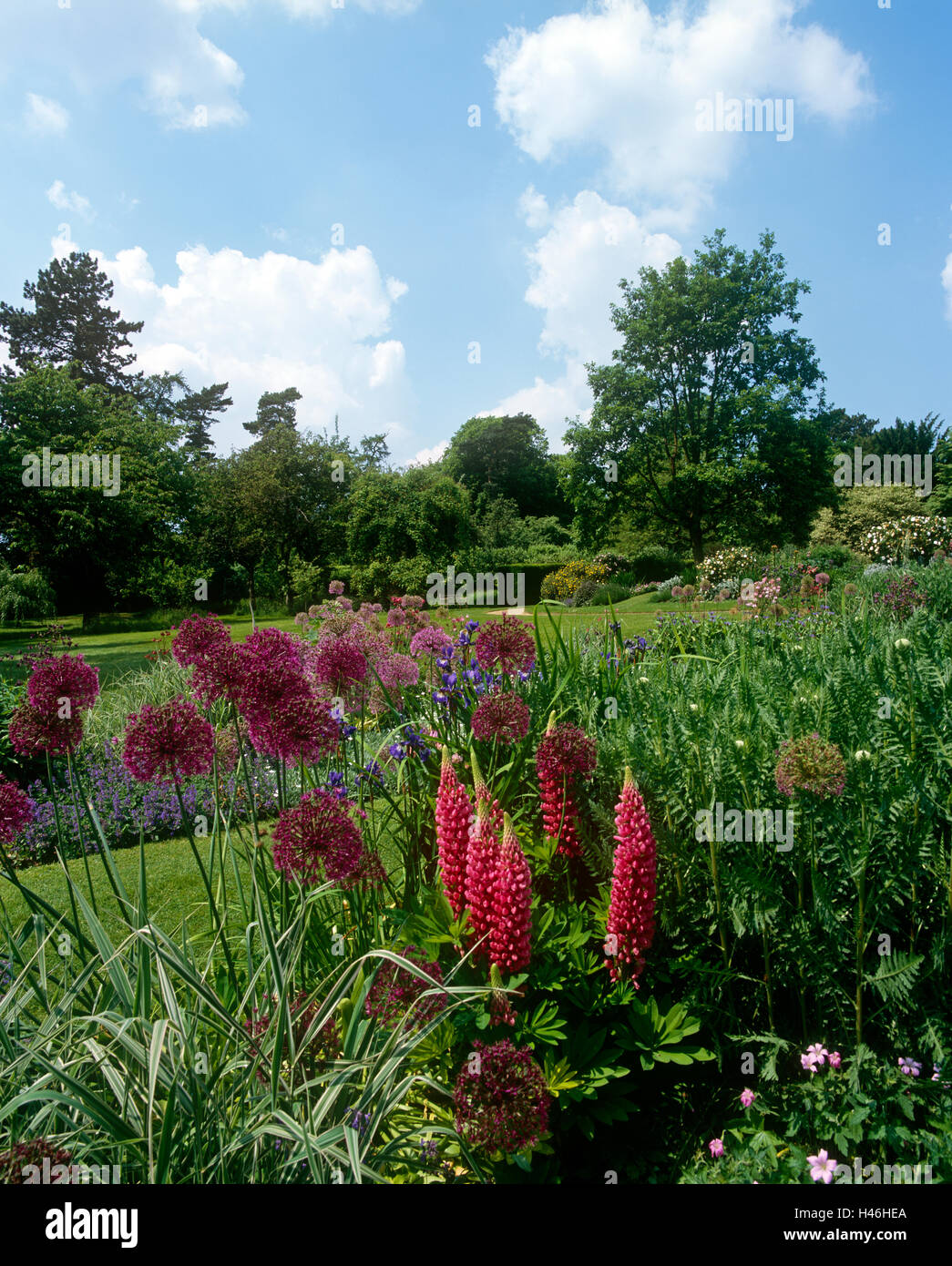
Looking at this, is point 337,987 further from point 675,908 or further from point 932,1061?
point 932,1061

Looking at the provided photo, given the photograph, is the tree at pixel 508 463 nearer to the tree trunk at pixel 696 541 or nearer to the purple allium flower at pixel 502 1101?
the tree trunk at pixel 696 541

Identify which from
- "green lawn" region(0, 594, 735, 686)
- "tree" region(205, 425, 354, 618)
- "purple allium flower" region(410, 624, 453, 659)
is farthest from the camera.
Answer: "tree" region(205, 425, 354, 618)

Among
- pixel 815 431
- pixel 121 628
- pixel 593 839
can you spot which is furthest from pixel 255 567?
pixel 593 839

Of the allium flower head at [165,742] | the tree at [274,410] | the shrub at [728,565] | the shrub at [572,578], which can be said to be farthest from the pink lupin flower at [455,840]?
the tree at [274,410]

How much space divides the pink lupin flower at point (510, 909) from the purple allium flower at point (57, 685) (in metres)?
1.33

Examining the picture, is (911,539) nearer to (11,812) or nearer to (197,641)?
(197,641)

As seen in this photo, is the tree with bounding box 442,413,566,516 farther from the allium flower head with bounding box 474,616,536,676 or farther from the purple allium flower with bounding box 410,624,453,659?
the allium flower head with bounding box 474,616,536,676

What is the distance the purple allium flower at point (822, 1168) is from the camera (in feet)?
5.99

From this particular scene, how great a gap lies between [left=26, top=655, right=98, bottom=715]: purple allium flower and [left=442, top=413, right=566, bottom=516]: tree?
1926 inches

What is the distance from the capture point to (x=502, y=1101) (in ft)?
5.01

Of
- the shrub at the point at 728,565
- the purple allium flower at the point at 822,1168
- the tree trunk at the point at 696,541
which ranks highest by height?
the tree trunk at the point at 696,541

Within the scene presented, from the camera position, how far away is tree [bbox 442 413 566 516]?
5238cm

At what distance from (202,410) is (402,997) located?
55.3m

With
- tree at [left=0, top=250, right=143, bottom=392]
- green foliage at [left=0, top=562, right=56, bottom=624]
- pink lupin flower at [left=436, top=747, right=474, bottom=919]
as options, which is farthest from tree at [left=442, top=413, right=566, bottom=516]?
pink lupin flower at [left=436, top=747, right=474, bottom=919]
